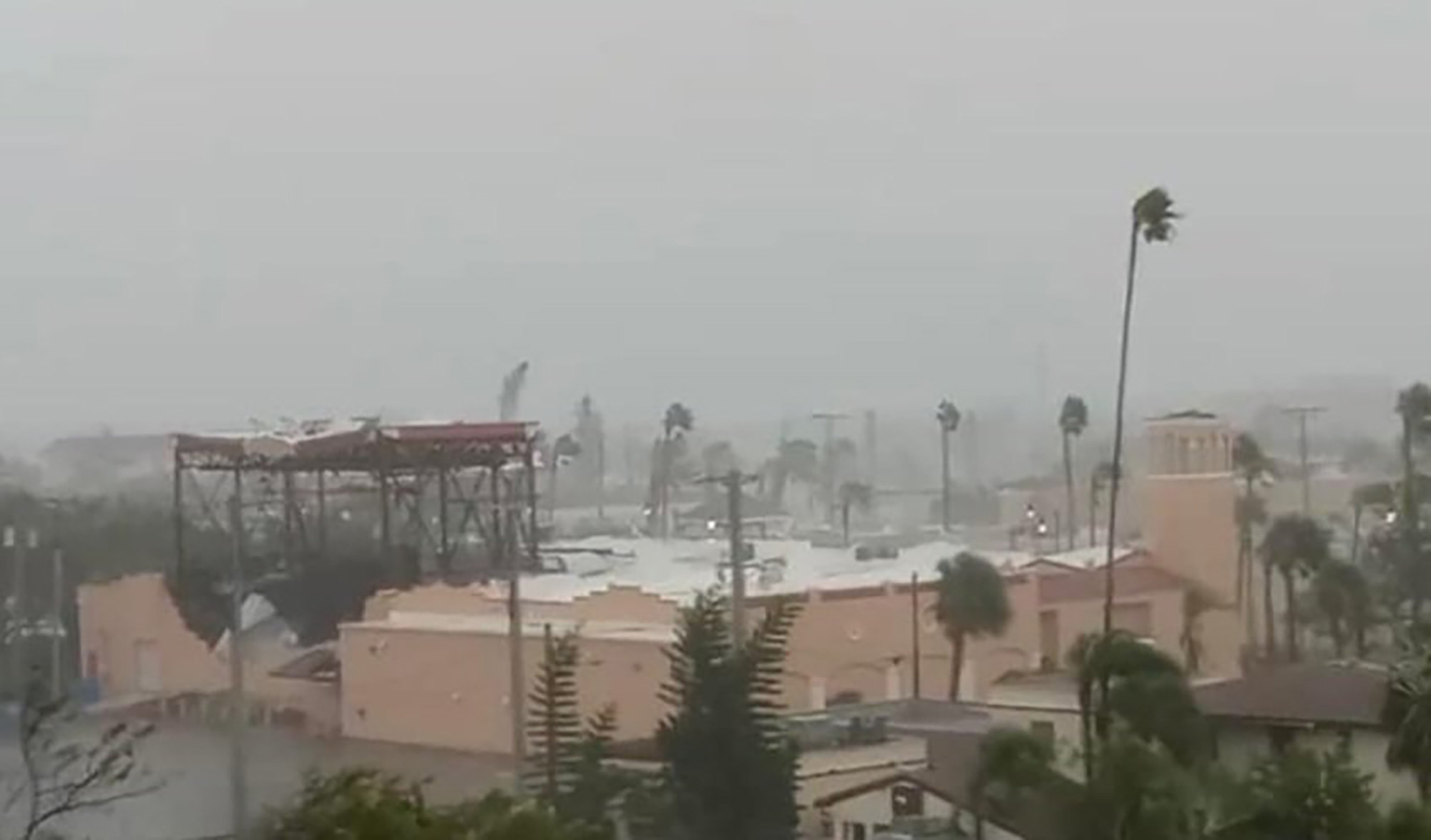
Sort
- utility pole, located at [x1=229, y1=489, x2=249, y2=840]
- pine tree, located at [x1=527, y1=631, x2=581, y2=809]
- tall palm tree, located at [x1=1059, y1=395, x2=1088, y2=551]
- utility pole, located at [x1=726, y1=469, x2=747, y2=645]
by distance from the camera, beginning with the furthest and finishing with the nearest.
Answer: tall palm tree, located at [x1=1059, y1=395, x2=1088, y2=551]
utility pole, located at [x1=726, y1=469, x2=747, y2=645]
pine tree, located at [x1=527, y1=631, x2=581, y2=809]
utility pole, located at [x1=229, y1=489, x2=249, y2=840]

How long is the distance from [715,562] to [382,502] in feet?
1.68

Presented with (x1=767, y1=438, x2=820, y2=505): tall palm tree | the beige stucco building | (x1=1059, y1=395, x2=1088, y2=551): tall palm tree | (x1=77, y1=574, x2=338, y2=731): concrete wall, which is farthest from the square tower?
(x1=77, y1=574, x2=338, y2=731): concrete wall

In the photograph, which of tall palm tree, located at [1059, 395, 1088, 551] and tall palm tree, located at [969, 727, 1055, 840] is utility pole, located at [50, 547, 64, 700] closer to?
tall palm tree, located at [969, 727, 1055, 840]

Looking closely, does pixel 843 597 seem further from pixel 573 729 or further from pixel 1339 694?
pixel 1339 694

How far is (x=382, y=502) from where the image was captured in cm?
305

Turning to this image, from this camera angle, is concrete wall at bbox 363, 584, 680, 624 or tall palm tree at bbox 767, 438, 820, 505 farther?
tall palm tree at bbox 767, 438, 820, 505

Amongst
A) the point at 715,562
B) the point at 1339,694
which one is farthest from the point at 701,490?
the point at 1339,694

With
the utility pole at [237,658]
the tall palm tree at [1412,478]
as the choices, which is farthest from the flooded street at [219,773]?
the tall palm tree at [1412,478]

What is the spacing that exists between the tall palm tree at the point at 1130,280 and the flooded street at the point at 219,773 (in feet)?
3.19

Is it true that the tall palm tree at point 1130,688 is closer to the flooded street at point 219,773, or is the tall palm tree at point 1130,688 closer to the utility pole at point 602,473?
the utility pole at point 602,473

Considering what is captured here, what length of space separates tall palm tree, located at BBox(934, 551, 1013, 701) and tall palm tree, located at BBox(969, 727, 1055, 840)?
11 cm

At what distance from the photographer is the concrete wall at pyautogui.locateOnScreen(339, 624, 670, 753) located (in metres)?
2.98

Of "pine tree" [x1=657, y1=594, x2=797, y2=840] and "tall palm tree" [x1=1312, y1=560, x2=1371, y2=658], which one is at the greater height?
"tall palm tree" [x1=1312, y1=560, x2=1371, y2=658]

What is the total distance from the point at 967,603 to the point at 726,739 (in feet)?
1.38
